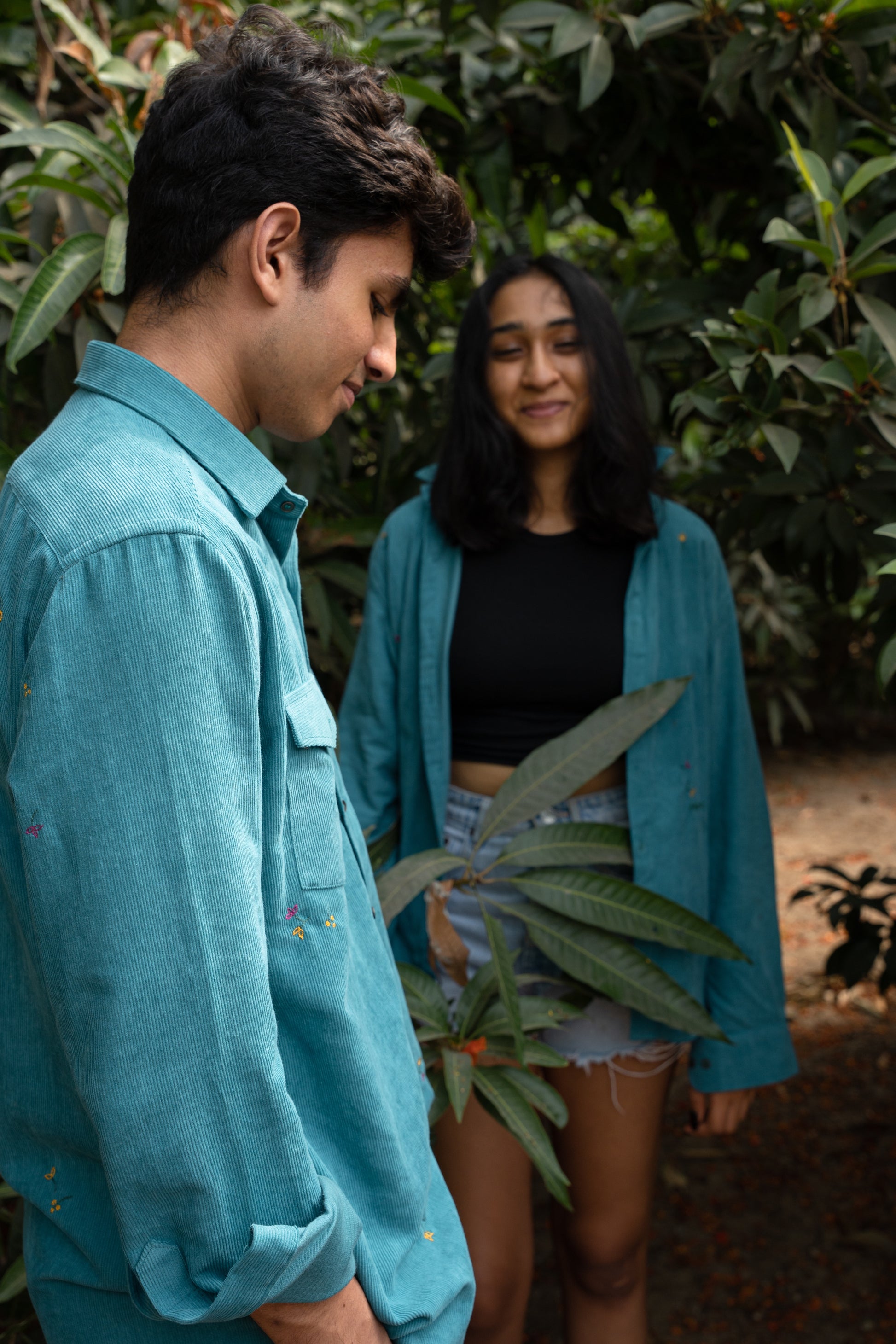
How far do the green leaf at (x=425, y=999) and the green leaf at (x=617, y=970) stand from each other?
0.15 meters

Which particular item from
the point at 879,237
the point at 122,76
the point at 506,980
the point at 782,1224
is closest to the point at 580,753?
the point at 506,980

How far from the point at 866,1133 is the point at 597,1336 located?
4.91 feet

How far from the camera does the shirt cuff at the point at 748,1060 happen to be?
173 centimetres

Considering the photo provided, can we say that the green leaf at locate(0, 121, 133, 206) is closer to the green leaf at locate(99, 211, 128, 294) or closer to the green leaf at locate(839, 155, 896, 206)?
the green leaf at locate(99, 211, 128, 294)

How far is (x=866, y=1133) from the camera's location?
2.93 m

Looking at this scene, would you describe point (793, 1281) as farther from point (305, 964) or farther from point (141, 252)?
point (141, 252)

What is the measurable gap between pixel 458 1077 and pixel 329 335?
93cm

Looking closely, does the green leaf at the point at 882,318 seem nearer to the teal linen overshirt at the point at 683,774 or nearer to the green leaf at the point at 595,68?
the teal linen overshirt at the point at 683,774

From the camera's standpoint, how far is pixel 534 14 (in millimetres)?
1856

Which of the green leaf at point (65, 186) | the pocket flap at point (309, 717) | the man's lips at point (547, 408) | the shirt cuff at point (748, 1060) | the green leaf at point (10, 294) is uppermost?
the green leaf at point (65, 186)

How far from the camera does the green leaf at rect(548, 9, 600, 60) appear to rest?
178 cm

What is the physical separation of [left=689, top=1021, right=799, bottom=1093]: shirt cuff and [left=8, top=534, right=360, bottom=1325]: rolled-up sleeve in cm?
115

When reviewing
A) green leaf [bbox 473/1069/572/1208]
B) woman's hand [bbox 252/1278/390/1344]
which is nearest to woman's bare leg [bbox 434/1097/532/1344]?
green leaf [bbox 473/1069/572/1208]

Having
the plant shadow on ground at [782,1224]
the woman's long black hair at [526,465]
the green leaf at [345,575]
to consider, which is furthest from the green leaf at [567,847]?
the plant shadow on ground at [782,1224]
